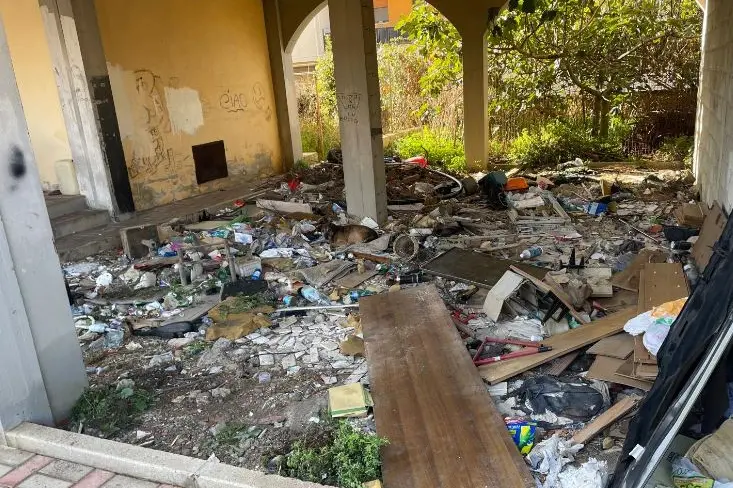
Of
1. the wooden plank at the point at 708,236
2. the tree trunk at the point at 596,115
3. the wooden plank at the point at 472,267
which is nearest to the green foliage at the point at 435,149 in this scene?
the tree trunk at the point at 596,115

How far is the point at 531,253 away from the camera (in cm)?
673

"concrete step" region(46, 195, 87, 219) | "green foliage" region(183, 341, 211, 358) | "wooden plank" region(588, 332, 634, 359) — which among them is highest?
"concrete step" region(46, 195, 87, 219)

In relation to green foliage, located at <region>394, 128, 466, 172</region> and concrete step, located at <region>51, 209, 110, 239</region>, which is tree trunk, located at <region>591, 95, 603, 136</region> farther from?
concrete step, located at <region>51, 209, 110, 239</region>

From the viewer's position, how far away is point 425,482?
305 cm

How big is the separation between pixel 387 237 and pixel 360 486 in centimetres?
475

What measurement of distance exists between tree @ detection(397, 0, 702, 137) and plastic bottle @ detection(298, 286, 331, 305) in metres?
8.51

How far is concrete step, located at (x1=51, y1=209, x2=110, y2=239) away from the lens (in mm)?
8359

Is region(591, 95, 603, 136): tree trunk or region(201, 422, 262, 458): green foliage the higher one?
region(591, 95, 603, 136): tree trunk

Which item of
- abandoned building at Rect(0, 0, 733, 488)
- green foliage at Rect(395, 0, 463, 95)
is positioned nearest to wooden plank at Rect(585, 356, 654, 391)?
abandoned building at Rect(0, 0, 733, 488)

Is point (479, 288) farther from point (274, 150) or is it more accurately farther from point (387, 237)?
point (274, 150)

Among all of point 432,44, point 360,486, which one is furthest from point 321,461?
point 432,44

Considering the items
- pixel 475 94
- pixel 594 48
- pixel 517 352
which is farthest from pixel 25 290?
pixel 594 48

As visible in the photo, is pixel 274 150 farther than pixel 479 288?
Yes

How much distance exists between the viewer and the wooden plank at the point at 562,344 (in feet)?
13.5
